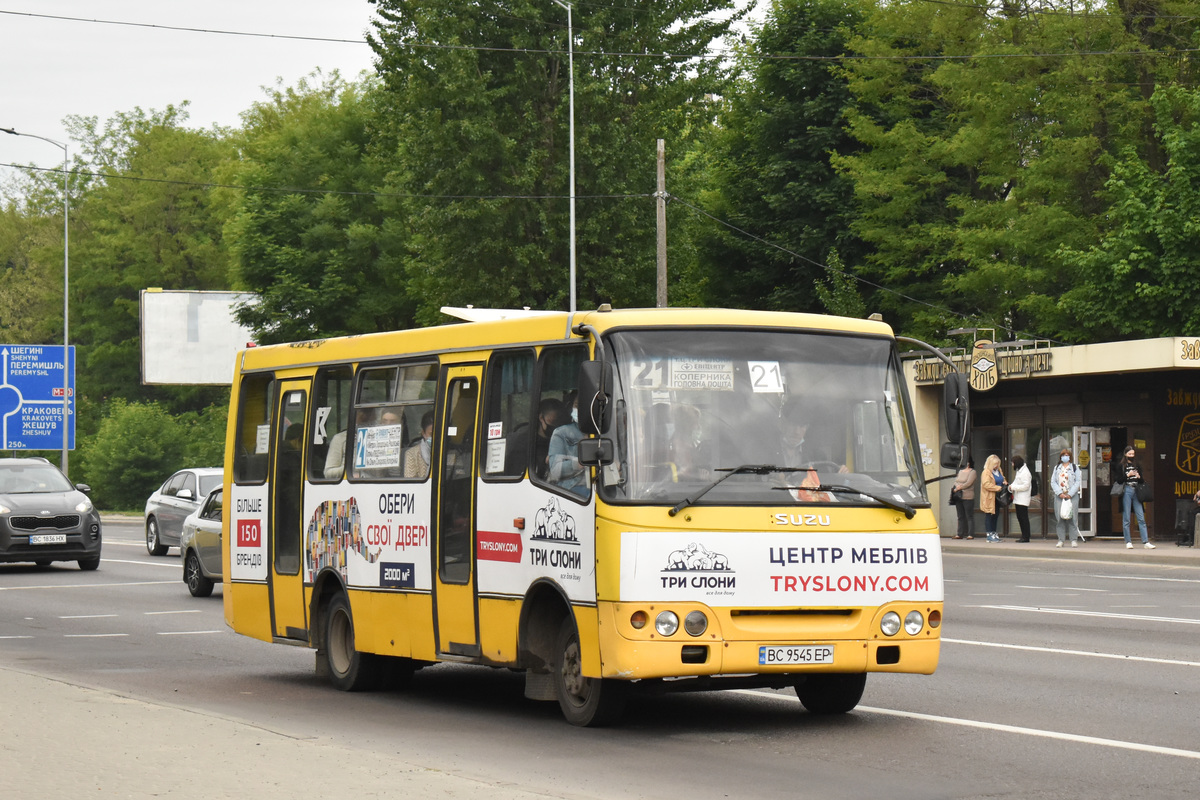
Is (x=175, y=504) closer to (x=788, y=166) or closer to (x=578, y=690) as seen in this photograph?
(x=578, y=690)

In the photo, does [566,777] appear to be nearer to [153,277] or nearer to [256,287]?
[256,287]

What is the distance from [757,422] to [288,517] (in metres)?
5.05

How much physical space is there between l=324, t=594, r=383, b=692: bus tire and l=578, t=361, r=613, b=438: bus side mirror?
3.81 metres

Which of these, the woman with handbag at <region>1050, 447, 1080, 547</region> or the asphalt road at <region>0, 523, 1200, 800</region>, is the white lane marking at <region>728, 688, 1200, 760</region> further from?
the woman with handbag at <region>1050, 447, 1080, 547</region>

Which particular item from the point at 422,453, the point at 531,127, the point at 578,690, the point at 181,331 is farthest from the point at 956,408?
the point at 181,331

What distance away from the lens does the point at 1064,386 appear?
1462 inches

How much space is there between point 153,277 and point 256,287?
25.3 metres

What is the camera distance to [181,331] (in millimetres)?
63500

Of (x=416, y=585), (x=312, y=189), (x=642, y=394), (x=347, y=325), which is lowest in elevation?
(x=416, y=585)

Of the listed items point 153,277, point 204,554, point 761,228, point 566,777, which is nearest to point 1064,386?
point 761,228

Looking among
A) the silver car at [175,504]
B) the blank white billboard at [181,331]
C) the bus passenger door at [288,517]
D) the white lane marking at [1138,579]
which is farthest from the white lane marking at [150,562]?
the blank white billboard at [181,331]

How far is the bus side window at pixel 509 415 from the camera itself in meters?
11.2

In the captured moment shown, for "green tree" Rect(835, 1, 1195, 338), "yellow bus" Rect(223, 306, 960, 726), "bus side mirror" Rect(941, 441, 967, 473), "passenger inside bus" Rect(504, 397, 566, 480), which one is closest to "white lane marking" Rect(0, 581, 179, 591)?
"yellow bus" Rect(223, 306, 960, 726)

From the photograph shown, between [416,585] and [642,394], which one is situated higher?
[642,394]
